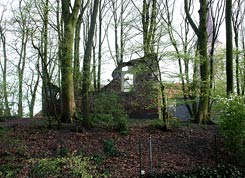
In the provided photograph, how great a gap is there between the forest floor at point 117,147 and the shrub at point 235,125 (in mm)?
544

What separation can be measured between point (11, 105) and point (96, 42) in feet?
28.0

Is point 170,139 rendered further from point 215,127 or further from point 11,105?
point 11,105

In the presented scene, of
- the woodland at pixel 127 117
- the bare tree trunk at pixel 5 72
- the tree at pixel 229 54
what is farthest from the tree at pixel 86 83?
the bare tree trunk at pixel 5 72

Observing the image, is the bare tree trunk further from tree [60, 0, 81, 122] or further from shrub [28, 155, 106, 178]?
shrub [28, 155, 106, 178]

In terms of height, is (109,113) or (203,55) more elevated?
(203,55)

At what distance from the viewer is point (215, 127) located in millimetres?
13391

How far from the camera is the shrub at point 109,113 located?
39.2 ft

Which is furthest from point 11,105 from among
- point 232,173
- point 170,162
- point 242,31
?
point 242,31

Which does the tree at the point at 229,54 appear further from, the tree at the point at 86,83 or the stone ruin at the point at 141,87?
the tree at the point at 86,83

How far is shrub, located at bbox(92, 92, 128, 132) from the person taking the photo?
11954 millimetres

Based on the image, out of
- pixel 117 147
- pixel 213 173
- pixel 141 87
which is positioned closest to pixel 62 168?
pixel 117 147

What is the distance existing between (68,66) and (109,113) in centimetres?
219

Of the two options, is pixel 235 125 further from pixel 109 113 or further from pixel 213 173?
pixel 109 113

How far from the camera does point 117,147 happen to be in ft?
33.7
